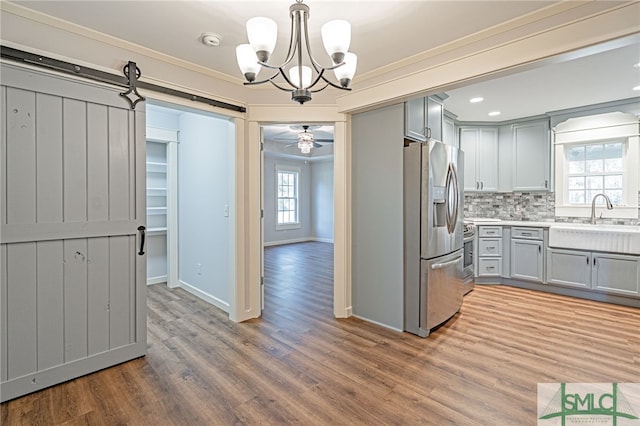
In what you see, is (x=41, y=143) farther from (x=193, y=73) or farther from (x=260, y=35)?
(x=260, y=35)

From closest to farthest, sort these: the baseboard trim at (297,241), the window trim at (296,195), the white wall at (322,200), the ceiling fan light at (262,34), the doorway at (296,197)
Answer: the ceiling fan light at (262,34) < the doorway at (296,197) < the baseboard trim at (297,241) < the window trim at (296,195) < the white wall at (322,200)

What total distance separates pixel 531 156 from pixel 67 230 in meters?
5.68

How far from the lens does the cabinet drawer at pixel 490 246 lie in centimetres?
468

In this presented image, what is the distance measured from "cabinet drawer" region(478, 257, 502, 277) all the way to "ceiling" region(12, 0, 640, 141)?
2.58 meters

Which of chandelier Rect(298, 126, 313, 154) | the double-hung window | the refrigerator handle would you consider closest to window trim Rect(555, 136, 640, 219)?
the double-hung window

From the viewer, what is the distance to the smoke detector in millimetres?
2346

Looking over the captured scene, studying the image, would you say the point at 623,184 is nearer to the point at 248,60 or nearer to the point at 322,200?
the point at 248,60

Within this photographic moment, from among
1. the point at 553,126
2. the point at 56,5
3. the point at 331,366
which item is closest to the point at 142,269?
the point at 331,366

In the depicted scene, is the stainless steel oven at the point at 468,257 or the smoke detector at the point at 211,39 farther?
the stainless steel oven at the point at 468,257

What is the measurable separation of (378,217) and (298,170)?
6.50 meters

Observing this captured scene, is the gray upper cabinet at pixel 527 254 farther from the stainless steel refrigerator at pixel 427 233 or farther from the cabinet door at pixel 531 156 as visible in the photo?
the stainless steel refrigerator at pixel 427 233

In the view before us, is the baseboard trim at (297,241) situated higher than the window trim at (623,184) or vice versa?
the window trim at (623,184)

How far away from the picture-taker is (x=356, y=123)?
11.1 feet

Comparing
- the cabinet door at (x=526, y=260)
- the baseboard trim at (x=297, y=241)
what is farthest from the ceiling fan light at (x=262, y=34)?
the baseboard trim at (x=297, y=241)
